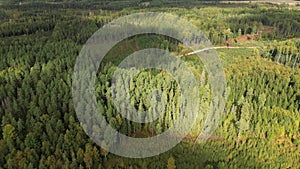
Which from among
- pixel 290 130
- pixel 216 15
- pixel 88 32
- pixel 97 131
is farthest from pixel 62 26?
pixel 290 130

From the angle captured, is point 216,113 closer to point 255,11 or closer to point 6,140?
point 6,140

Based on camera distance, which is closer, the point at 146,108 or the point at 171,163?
the point at 171,163

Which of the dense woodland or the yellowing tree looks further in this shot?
the dense woodland

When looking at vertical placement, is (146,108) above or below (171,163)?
above

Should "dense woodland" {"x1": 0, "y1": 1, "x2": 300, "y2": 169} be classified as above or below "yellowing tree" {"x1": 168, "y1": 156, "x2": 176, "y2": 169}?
above

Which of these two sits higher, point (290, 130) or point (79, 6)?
point (79, 6)

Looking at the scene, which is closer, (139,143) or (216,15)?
(139,143)

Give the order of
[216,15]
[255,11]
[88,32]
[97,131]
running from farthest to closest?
[255,11] < [216,15] < [88,32] < [97,131]

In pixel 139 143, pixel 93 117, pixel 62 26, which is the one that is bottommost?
pixel 139 143

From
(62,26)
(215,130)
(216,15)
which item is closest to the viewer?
(215,130)

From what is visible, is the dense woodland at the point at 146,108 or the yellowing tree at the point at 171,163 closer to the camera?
the yellowing tree at the point at 171,163

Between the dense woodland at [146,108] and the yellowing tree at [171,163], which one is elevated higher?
the dense woodland at [146,108]
